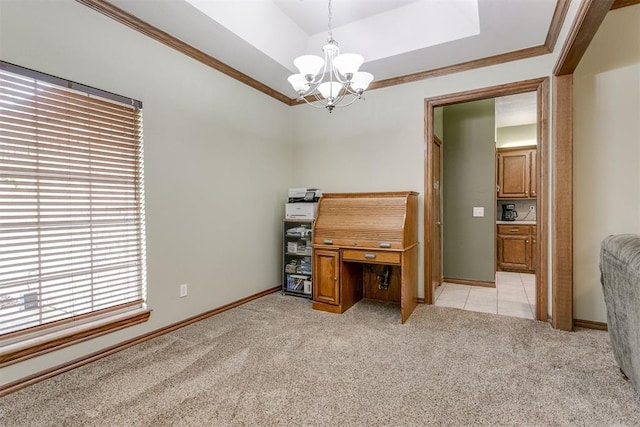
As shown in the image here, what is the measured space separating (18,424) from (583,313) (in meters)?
4.05

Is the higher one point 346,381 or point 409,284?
point 409,284

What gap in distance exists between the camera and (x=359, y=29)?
3.23m

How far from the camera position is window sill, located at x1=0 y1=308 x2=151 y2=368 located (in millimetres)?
1852

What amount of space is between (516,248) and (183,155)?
5.44 meters

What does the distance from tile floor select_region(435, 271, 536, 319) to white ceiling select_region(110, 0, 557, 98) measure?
2.61m

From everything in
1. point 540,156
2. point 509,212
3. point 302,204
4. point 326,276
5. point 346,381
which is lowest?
point 346,381

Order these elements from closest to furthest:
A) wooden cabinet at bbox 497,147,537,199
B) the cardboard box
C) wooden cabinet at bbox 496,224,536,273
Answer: the cardboard box, wooden cabinet at bbox 496,224,536,273, wooden cabinet at bbox 497,147,537,199

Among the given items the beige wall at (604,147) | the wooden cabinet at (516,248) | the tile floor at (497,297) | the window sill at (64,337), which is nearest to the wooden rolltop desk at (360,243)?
the tile floor at (497,297)

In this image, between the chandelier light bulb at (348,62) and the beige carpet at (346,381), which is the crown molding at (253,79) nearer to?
the chandelier light bulb at (348,62)

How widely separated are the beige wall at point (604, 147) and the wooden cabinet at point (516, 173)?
3.28 metres

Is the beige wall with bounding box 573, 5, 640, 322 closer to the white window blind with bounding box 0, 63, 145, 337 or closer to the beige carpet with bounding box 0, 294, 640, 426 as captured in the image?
the beige carpet with bounding box 0, 294, 640, 426

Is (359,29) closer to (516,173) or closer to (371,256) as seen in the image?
(371,256)

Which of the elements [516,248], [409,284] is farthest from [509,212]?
[409,284]

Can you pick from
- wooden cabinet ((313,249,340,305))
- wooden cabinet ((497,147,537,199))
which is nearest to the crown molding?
wooden cabinet ((313,249,340,305))
